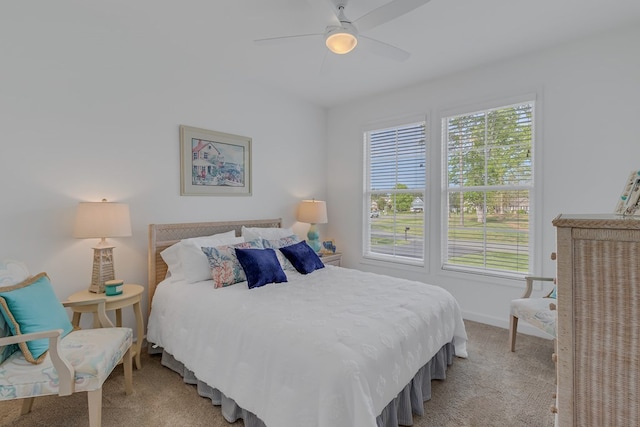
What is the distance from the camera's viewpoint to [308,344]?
159 centimetres

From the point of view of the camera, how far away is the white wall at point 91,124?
2.27 m

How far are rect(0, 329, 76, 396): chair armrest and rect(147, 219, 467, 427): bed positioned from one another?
0.71 metres

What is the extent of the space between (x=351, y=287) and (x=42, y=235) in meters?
2.48

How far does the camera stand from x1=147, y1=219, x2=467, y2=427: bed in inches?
57.8

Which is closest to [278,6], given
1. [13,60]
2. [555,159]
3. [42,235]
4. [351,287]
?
[13,60]

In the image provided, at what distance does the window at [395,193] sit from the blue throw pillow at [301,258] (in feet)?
4.84

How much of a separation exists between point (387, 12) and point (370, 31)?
2.63ft

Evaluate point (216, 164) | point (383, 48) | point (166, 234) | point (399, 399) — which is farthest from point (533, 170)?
point (166, 234)

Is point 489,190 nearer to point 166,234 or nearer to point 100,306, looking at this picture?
point 166,234

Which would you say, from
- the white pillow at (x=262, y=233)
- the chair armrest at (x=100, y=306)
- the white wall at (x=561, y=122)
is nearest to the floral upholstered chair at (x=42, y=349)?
the chair armrest at (x=100, y=306)

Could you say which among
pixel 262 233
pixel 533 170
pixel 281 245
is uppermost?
pixel 533 170

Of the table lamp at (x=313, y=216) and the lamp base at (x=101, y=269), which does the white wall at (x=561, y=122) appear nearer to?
the table lamp at (x=313, y=216)

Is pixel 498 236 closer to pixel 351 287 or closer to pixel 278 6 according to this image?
pixel 351 287

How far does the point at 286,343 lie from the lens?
1.65 metres
